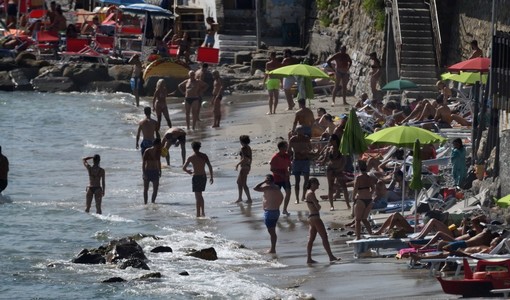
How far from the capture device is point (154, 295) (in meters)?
18.0

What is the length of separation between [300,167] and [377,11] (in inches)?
433

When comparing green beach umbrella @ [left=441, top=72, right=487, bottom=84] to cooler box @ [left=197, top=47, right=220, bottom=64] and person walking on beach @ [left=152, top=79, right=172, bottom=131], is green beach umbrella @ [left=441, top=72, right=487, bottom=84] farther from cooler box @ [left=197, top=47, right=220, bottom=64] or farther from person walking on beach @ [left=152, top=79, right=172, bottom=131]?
cooler box @ [left=197, top=47, right=220, bottom=64]

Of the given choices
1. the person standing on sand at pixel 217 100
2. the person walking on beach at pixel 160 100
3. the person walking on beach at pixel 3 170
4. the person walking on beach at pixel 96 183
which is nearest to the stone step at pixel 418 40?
the person standing on sand at pixel 217 100

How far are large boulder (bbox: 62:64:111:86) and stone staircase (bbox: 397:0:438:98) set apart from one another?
11.6 metres

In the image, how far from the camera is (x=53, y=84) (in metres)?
40.9

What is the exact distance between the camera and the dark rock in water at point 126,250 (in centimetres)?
1980

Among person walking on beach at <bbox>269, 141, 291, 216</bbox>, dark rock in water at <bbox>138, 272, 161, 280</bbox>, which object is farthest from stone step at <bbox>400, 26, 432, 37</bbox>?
dark rock in water at <bbox>138, 272, 161, 280</bbox>

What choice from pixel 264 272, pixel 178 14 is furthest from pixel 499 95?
pixel 178 14

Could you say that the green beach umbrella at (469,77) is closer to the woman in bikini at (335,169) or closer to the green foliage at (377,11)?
the woman in bikini at (335,169)

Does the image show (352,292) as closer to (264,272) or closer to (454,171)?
(264,272)

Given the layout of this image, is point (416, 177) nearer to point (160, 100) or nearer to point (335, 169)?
point (335, 169)

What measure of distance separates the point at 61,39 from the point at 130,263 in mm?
24262

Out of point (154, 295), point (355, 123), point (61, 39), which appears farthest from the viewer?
point (61, 39)

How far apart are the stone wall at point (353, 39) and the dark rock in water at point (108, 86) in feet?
17.0
